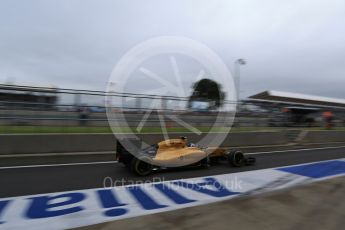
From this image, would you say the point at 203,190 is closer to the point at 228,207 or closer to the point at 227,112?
the point at 228,207

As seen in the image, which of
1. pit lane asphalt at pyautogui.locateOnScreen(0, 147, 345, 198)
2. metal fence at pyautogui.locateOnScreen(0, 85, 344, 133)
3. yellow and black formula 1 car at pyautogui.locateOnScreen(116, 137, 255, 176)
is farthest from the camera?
metal fence at pyautogui.locateOnScreen(0, 85, 344, 133)

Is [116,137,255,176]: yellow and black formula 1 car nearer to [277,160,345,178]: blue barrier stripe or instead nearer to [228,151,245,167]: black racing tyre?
[228,151,245,167]: black racing tyre

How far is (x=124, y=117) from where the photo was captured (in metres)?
13.8

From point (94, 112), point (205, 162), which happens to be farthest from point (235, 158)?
point (94, 112)

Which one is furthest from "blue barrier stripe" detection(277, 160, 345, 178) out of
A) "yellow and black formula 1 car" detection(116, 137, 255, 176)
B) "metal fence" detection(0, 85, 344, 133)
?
"metal fence" detection(0, 85, 344, 133)

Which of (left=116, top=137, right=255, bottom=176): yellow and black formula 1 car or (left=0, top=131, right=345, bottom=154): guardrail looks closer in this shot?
(left=116, top=137, right=255, bottom=176): yellow and black formula 1 car

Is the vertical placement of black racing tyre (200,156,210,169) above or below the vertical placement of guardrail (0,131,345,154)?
below

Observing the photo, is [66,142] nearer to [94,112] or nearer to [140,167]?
[94,112]

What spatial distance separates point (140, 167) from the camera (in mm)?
8898

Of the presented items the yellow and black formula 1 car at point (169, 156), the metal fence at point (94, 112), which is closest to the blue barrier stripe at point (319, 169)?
the yellow and black formula 1 car at point (169, 156)

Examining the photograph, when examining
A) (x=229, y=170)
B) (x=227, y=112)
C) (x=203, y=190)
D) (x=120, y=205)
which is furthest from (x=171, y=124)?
(x=120, y=205)

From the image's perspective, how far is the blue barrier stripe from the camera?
966 cm

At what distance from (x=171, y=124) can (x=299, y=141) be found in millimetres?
7198

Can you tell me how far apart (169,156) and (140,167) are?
88 centimetres
